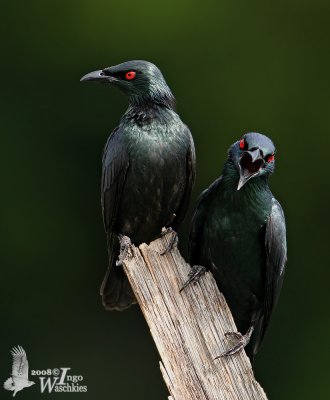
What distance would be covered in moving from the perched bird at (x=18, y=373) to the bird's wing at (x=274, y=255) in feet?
9.24

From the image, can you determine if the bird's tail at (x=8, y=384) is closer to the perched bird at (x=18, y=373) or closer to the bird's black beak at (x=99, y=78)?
the perched bird at (x=18, y=373)

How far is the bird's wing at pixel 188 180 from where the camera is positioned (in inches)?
268

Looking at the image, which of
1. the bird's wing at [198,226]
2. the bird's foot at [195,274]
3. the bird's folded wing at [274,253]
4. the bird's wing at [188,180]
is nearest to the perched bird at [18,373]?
the bird's wing at [188,180]

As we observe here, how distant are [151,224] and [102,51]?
10.6 feet

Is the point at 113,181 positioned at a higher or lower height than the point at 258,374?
higher

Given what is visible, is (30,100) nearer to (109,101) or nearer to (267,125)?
(109,101)

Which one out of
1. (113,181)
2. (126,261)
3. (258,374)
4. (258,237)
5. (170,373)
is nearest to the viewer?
(170,373)

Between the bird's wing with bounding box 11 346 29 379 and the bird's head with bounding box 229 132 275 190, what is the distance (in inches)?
135

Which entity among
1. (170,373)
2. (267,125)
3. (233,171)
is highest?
(267,125)

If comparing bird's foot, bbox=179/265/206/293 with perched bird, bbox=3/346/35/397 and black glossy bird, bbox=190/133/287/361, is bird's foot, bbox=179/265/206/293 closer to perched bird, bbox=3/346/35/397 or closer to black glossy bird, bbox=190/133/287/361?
black glossy bird, bbox=190/133/287/361

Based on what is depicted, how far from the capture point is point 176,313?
5.52 m

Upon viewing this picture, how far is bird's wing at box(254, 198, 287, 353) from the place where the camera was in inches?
242

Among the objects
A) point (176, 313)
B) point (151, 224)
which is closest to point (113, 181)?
point (151, 224)

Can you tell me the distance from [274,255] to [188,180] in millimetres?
932
